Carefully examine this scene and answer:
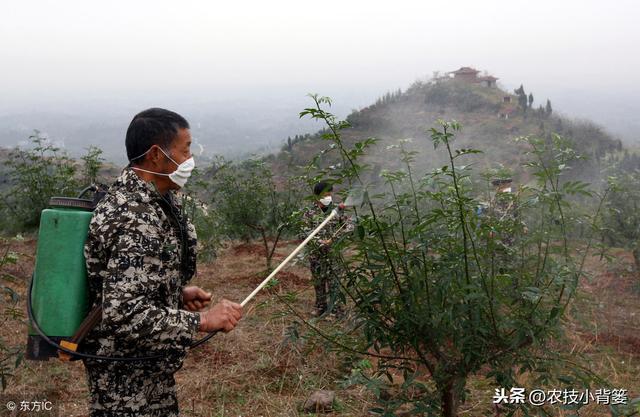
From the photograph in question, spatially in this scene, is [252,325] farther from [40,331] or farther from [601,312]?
[601,312]

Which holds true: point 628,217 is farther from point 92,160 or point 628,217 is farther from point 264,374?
point 92,160

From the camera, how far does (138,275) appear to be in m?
1.67

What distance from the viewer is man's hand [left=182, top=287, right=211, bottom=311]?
2235mm

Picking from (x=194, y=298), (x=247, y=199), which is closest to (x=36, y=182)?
(x=247, y=199)

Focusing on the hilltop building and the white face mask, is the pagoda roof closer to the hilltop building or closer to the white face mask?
the hilltop building

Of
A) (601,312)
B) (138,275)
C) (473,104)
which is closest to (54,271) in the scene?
(138,275)

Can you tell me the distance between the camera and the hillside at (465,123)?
2692cm

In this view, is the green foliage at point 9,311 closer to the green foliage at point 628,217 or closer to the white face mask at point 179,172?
the white face mask at point 179,172

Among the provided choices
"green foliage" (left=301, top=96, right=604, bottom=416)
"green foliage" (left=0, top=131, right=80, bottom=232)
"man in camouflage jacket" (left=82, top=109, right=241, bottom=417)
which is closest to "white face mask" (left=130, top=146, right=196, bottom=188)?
"man in camouflage jacket" (left=82, top=109, right=241, bottom=417)

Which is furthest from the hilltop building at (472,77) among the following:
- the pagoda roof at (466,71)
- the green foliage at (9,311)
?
the green foliage at (9,311)

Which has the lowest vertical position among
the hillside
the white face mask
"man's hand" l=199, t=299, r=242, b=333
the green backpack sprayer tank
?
the hillside

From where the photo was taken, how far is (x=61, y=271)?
1758 millimetres

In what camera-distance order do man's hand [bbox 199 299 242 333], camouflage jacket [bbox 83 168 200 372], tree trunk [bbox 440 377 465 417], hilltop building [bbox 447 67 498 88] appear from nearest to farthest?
1. camouflage jacket [bbox 83 168 200 372]
2. man's hand [bbox 199 299 242 333]
3. tree trunk [bbox 440 377 465 417]
4. hilltop building [bbox 447 67 498 88]

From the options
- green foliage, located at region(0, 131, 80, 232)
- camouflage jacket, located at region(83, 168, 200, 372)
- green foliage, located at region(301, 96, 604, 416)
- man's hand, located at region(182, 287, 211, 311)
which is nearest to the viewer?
camouflage jacket, located at region(83, 168, 200, 372)
